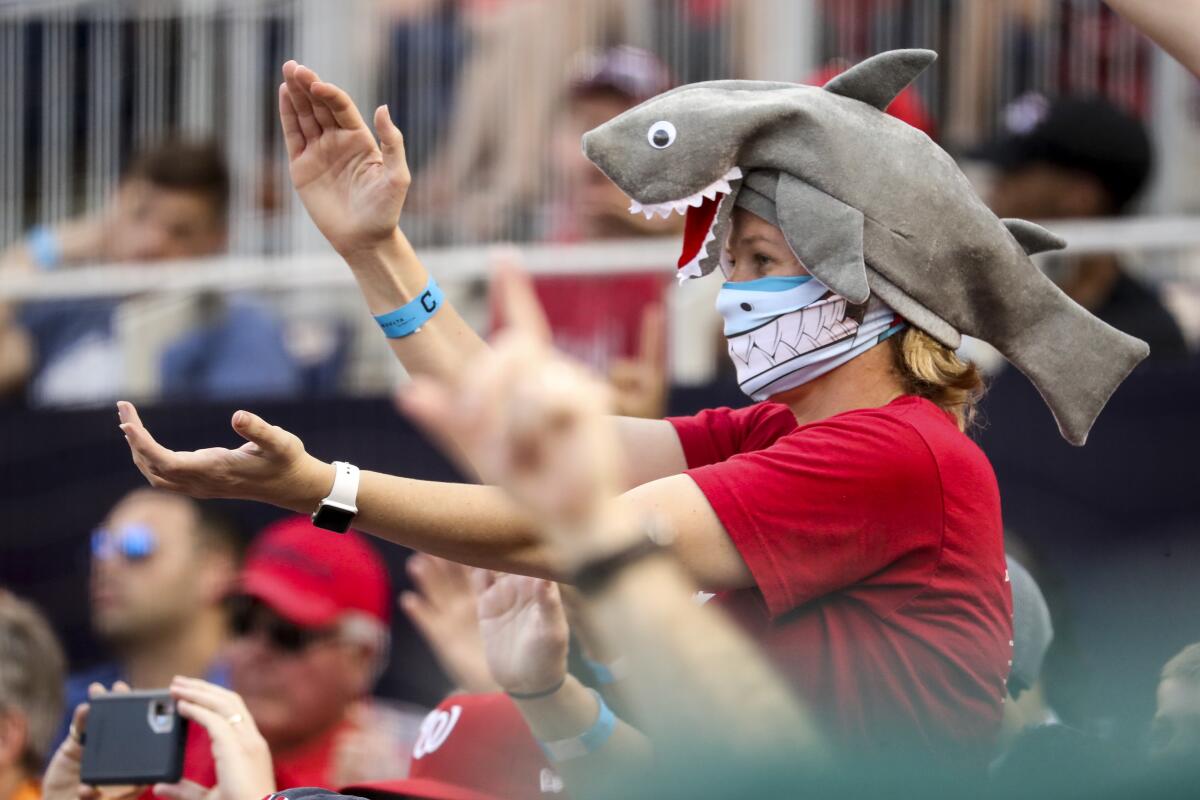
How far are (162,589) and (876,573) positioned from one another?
2.95m

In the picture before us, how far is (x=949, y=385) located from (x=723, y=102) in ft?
1.64

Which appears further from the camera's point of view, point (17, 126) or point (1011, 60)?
point (17, 126)

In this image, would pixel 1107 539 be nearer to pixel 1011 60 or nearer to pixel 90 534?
pixel 1011 60

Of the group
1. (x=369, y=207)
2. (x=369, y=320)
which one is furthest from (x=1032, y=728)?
(x=369, y=320)

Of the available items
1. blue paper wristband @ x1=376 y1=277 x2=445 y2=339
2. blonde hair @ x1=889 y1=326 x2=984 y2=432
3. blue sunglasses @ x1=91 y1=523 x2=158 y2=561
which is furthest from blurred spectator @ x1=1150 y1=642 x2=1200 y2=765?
blue sunglasses @ x1=91 y1=523 x2=158 y2=561

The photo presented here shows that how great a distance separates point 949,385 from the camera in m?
2.60

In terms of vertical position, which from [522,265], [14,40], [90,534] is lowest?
[90,534]

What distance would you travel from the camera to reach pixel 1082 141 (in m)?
4.99

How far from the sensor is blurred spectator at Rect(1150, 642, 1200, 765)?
6.29 ft

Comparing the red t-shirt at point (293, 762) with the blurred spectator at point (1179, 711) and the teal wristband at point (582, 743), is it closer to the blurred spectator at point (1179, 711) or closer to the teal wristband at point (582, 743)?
the teal wristband at point (582, 743)

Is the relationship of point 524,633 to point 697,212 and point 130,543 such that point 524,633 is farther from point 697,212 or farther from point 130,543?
point 130,543

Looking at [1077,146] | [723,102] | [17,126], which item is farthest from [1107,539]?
[17,126]

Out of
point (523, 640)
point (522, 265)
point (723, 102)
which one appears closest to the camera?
point (723, 102)

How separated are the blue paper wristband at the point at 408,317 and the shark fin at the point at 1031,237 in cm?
89
